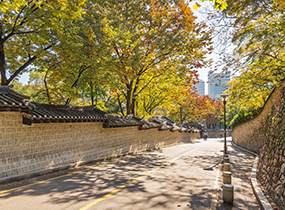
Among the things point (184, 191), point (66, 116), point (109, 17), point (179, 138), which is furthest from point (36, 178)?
point (179, 138)

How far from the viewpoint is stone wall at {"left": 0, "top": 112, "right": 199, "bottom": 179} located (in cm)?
734

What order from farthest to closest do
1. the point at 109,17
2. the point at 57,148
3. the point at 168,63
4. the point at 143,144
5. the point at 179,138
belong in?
the point at 179,138
the point at 143,144
the point at 168,63
the point at 109,17
the point at 57,148

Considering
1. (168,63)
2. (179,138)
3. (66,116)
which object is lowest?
(179,138)

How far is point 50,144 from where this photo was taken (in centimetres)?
925

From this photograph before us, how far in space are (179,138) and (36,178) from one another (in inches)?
1321

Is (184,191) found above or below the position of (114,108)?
below

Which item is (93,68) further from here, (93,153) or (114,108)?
(114,108)

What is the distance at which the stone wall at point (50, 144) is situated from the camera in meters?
7.34

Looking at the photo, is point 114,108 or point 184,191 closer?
point 184,191

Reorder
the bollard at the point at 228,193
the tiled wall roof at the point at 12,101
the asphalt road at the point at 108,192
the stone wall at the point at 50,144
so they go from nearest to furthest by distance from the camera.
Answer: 1. the asphalt road at the point at 108,192
2. the bollard at the point at 228,193
3. the tiled wall roof at the point at 12,101
4. the stone wall at the point at 50,144

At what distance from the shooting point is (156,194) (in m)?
6.11

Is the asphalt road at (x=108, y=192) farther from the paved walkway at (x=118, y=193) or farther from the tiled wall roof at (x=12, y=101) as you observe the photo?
the tiled wall roof at (x=12, y=101)

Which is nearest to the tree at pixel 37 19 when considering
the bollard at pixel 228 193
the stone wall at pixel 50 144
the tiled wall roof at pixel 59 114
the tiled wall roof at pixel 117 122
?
the tiled wall roof at pixel 59 114

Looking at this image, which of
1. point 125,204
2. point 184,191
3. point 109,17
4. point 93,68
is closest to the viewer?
point 125,204
